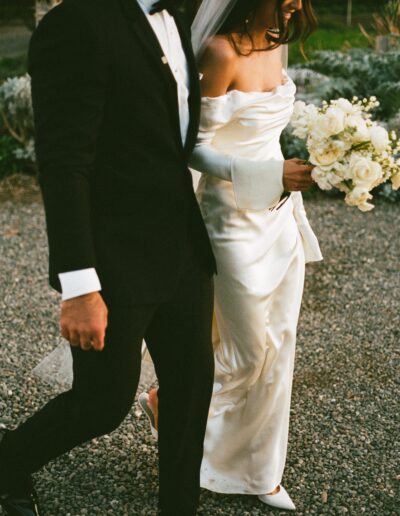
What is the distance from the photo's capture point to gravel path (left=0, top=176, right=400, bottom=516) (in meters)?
3.05

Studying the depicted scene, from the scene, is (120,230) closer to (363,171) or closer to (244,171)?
(244,171)

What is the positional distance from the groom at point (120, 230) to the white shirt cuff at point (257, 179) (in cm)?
24

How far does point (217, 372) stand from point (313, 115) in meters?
1.01

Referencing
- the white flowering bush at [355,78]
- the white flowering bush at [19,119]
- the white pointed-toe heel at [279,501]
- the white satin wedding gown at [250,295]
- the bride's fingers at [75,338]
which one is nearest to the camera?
the bride's fingers at [75,338]

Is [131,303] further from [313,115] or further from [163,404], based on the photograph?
[313,115]

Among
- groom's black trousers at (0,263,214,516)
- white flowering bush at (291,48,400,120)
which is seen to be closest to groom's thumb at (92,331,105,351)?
groom's black trousers at (0,263,214,516)

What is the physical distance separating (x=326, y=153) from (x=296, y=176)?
0.16 meters

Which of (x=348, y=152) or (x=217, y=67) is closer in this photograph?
(x=348, y=152)

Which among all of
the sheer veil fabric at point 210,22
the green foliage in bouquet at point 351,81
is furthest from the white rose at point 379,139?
the green foliage in bouquet at point 351,81

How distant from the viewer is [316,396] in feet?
12.6

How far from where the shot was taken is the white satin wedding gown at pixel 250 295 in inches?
107

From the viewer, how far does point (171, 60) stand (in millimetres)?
2336

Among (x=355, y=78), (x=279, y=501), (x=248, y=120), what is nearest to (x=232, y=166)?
(x=248, y=120)

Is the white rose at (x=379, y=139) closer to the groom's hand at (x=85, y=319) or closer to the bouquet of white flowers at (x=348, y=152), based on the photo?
the bouquet of white flowers at (x=348, y=152)
